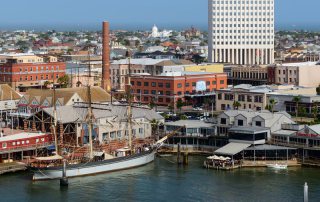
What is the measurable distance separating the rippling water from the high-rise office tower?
40469 mm

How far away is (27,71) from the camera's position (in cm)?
5862

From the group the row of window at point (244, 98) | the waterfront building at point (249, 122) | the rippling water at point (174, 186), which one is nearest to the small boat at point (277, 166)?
the rippling water at point (174, 186)

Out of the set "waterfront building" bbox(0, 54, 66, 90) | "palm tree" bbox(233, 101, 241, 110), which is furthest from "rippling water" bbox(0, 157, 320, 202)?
"waterfront building" bbox(0, 54, 66, 90)

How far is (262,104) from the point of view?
4772cm

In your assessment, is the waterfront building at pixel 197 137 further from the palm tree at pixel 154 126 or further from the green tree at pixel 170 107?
the green tree at pixel 170 107

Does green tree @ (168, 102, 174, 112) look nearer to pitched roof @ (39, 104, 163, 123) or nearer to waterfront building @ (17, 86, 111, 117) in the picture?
waterfront building @ (17, 86, 111, 117)

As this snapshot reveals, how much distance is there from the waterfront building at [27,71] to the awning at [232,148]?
2465cm

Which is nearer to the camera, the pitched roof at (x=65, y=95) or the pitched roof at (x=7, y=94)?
the pitched roof at (x=65, y=95)

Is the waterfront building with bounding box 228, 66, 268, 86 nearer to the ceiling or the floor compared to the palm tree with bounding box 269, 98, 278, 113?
nearer to the ceiling

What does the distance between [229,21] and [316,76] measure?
17464mm

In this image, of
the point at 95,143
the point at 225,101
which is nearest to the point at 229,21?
the point at 225,101

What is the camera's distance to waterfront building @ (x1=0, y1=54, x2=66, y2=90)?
57969 mm

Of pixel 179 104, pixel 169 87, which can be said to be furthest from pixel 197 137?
pixel 169 87

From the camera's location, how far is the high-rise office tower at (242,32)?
246 ft
